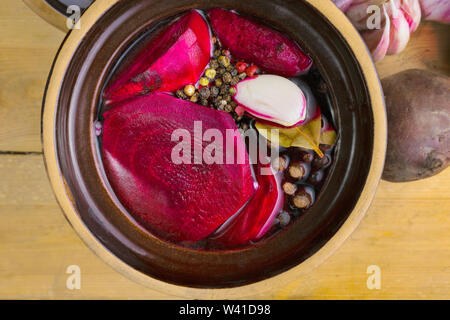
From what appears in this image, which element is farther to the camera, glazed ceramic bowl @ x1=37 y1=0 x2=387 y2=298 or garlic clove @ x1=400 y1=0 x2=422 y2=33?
garlic clove @ x1=400 y1=0 x2=422 y2=33

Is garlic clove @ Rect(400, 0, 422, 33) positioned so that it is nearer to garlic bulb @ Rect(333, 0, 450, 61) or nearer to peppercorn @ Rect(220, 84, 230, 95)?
garlic bulb @ Rect(333, 0, 450, 61)

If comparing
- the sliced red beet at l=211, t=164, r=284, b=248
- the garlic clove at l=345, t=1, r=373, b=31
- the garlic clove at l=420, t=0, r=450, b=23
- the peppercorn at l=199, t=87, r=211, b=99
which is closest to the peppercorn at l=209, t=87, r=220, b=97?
the peppercorn at l=199, t=87, r=211, b=99

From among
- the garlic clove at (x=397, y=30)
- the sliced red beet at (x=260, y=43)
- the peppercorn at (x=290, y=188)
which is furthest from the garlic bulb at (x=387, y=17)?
the peppercorn at (x=290, y=188)

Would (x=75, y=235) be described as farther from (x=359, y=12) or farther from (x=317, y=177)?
(x=359, y=12)

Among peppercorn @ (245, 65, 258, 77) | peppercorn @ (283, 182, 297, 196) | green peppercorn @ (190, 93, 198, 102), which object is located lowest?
peppercorn @ (283, 182, 297, 196)

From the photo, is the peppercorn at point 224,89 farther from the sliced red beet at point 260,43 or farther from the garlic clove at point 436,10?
the garlic clove at point 436,10

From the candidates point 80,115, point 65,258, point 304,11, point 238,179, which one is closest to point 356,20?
point 304,11

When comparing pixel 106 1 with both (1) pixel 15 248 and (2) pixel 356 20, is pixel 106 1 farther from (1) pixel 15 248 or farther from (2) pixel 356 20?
(1) pixel 15 248
